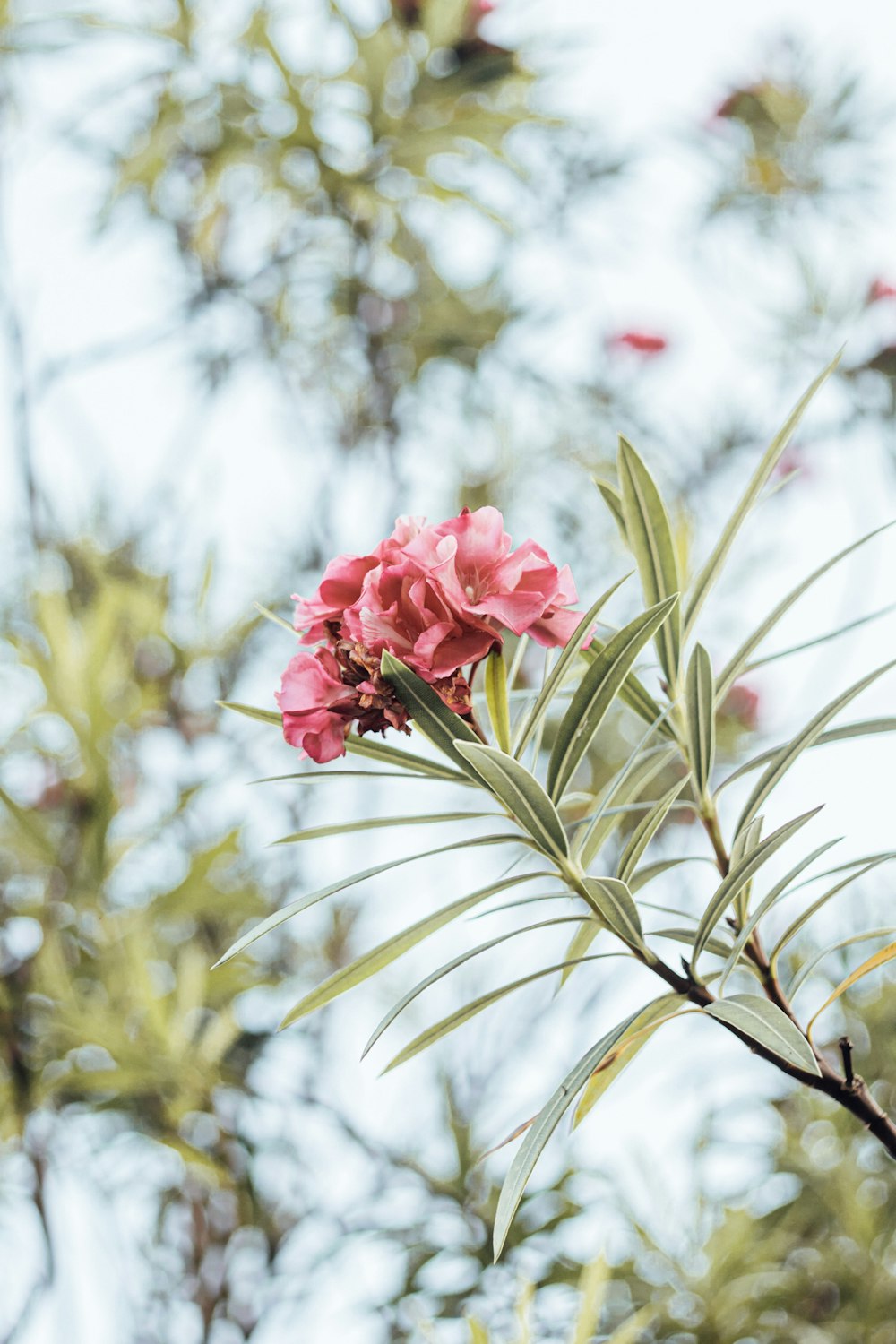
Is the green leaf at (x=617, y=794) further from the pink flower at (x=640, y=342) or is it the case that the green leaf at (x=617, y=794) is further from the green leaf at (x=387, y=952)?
the pink flower at (x=640, y=342)

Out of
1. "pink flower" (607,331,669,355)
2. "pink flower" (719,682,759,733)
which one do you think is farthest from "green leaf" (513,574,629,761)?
"pink flower" (607,331,669,355)

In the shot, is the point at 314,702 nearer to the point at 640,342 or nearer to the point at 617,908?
the point at 617,908

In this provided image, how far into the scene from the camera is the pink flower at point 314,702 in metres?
0.49

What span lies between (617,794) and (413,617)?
161 millimetres

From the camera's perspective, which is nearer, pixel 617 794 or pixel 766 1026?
pixel 766 1026

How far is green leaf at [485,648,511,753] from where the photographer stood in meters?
0.48

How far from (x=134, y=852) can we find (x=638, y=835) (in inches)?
36.0

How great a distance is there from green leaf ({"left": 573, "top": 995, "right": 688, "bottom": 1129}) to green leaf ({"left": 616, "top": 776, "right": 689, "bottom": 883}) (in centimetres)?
5

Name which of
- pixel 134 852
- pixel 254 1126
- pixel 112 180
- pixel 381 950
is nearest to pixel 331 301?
pixel 112 180

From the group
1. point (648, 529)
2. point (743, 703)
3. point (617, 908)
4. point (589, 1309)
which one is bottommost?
point (743, 703)

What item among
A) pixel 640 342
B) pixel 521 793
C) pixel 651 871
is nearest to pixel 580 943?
pixel 651 871

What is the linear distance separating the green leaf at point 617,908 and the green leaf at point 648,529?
0.15 m

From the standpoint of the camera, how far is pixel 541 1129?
432 millimetres

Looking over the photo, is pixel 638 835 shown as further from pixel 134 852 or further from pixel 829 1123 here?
pixel 829 1123
